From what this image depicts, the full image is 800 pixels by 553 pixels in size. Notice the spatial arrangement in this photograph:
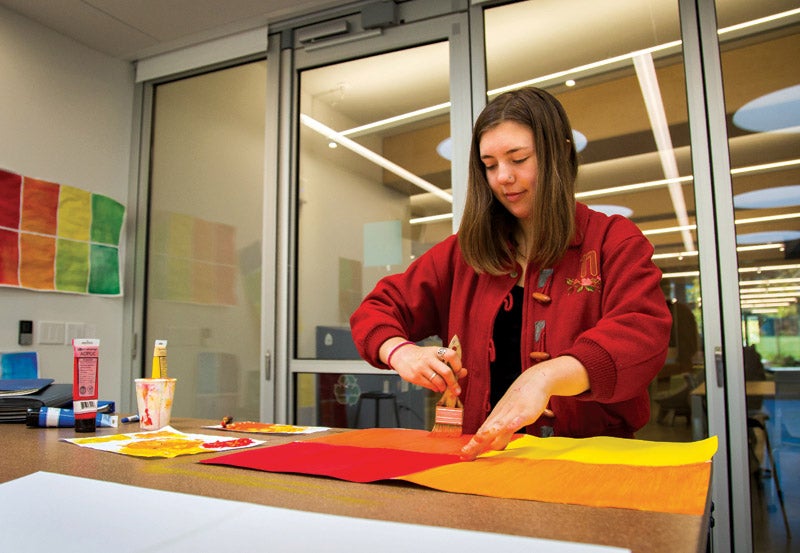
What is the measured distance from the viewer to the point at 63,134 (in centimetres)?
313

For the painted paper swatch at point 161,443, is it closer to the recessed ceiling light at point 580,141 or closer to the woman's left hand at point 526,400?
the woman's left hand at point 526,400

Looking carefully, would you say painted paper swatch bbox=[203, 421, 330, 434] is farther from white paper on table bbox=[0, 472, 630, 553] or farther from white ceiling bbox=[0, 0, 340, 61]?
white ceiling bbox=[0, 0, 340, 61]

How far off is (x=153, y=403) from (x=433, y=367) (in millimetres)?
701

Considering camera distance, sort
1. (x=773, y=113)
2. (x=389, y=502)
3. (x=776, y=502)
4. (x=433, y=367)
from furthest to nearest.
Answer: (x=773, y=113)
(x=776, y=502)
(x=433, y=367)
(x=389, y=502)

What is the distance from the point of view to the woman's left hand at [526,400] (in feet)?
2.76

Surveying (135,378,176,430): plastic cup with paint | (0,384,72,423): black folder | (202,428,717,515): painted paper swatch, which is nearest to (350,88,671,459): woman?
(202,428,717,515): painted paper swatch

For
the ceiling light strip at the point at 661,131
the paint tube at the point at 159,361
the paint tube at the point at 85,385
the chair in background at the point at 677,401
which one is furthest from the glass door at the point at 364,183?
the paint tube at the point at 85,385

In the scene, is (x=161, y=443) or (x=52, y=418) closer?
(x=161, y=443)

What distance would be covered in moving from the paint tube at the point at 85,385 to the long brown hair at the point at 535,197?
883mm

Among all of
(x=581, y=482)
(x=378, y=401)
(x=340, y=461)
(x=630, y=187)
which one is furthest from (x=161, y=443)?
(x=630, y=187)

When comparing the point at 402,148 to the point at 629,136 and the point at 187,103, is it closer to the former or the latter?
the point at 629,136

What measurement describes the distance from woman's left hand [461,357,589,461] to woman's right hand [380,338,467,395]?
0.51 ft

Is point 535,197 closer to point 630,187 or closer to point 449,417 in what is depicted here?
point 449,417

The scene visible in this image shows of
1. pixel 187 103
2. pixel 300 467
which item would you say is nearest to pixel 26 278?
pixel 187 103
